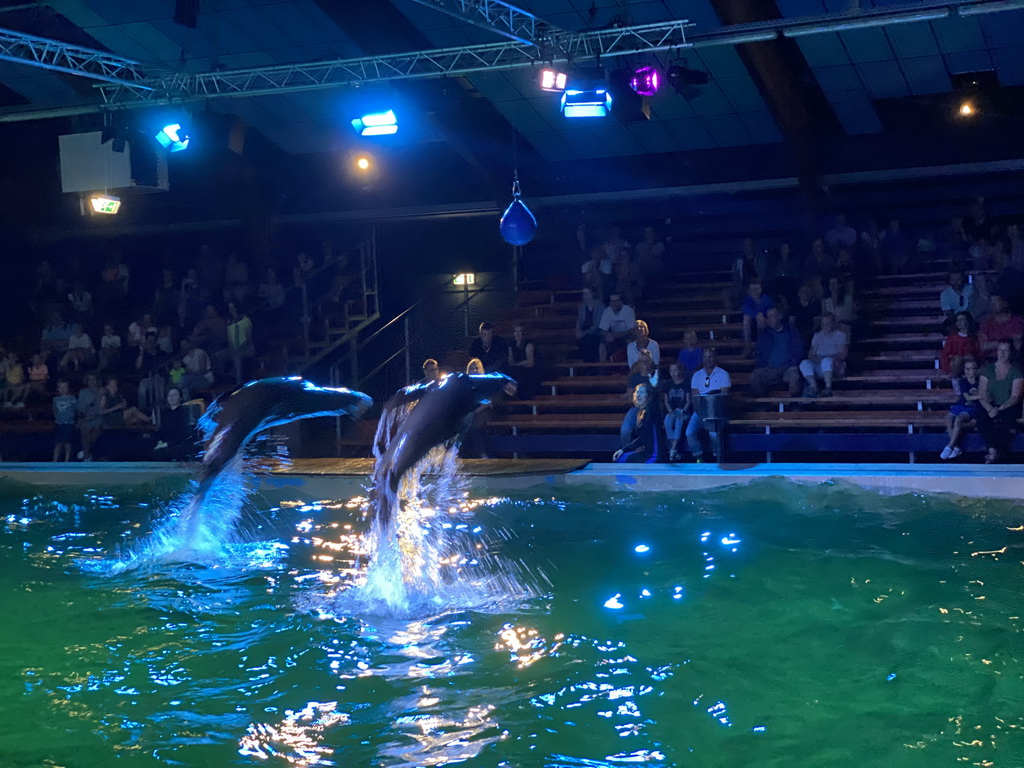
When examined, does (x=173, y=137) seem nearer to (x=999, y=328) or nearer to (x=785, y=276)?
(x=785, y=276)

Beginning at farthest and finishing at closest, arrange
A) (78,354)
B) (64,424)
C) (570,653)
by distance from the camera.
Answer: (78,354)
(64,424)
(570,653)

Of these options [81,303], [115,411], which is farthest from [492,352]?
[81,303]

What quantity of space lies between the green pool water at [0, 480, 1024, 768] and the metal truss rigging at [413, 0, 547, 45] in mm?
4300

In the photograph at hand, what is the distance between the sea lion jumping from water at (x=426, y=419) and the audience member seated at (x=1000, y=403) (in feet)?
18.1

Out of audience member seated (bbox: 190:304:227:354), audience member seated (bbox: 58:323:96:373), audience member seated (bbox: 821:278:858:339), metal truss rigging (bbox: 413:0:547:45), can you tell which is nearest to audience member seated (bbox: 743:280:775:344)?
audience member seated (bbox: 821:278:858:339)

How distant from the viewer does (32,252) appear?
57.3 ft

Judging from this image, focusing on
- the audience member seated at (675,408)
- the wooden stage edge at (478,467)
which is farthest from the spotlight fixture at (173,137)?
the audience member seated at (675,408)

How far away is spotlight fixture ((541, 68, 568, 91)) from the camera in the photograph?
29.8 feet

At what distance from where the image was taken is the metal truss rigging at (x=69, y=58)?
9.23m

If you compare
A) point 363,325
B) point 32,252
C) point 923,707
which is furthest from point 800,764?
point 32,252

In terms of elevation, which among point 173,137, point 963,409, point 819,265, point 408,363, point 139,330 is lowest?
point 963,409

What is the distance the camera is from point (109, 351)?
14.3 m

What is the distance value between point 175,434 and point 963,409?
8280mm

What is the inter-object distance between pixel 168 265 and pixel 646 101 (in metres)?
10.4
